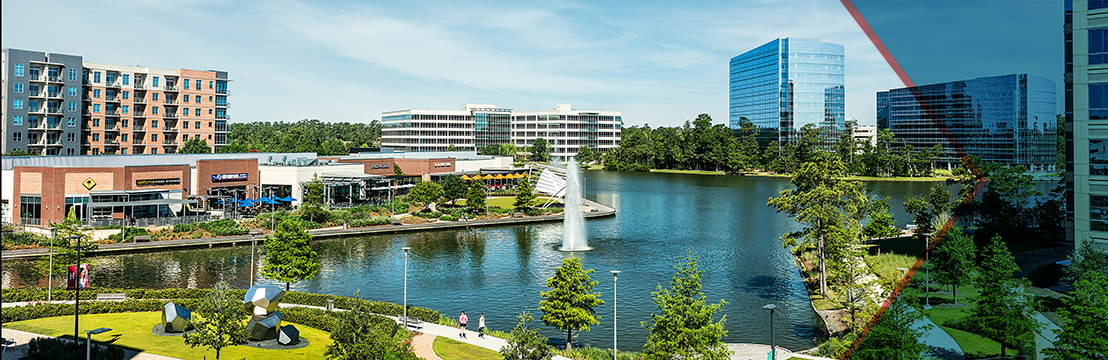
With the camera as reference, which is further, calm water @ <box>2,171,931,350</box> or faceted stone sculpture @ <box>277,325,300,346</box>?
calm water @ <box>2,171,931,350</box>

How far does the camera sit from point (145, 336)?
27281 mm

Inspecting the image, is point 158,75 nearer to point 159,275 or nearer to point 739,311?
point 159,275

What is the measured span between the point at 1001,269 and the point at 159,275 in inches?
1691

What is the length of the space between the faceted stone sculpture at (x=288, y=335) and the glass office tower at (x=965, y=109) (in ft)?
72.0

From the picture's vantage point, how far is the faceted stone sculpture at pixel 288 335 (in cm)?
2684

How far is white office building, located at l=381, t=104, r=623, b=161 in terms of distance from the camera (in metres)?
174

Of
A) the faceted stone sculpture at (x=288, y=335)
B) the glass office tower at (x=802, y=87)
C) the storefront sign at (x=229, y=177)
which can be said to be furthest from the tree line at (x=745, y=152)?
the faceted stone sculpture at (x=288, y=335)

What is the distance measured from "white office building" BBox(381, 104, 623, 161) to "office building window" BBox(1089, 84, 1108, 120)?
15645cm

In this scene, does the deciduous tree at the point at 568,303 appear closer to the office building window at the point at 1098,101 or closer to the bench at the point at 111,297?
the office building window at the point at 1098,101

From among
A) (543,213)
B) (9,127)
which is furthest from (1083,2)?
(9,127)

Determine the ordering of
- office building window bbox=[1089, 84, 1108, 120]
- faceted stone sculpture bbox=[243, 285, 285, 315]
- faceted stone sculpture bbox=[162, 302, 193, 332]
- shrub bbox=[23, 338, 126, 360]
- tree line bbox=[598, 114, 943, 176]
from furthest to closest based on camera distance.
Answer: tree line bbox=[598, 114, 943, 176]
faceted stone sculpture bbox=[162, 302, 193, 332]
faceted stone sculpture bbox=[243, 285, 285, 315]
office building window bbox=[1089, 84, 1108, 120]
shrub bbox=[23, 338, 126, 360]

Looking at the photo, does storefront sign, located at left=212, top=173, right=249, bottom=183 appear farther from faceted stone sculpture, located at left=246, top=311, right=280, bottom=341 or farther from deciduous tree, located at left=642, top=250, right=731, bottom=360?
deciduous tree, located at left=642, top=250, right=731, bottom=360

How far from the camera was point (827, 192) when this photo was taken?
36125 millimetres

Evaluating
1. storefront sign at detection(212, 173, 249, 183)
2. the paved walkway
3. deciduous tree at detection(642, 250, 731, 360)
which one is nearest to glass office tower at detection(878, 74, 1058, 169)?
deciduous tree at detection(642, 250, 731, 360)
